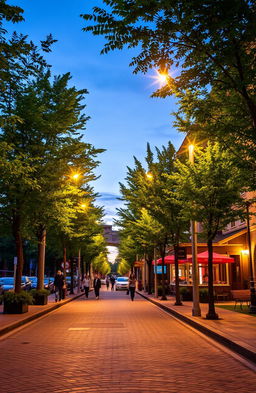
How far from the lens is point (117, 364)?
8133 millimetres

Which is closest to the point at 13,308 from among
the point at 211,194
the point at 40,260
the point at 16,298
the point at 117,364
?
the point at 16,298

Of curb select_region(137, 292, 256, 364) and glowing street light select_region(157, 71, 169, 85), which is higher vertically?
glowing street light select_region(157, 71, 169, 85)

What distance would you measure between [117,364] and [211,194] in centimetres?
984

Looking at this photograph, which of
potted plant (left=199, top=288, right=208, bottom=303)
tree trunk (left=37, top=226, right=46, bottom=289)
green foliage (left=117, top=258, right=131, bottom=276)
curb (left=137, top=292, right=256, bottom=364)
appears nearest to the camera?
curb (left=137, top=292, right=256, bottom=364)

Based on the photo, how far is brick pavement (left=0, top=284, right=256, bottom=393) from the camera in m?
6.51

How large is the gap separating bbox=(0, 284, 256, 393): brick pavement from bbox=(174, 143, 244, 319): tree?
498 cm

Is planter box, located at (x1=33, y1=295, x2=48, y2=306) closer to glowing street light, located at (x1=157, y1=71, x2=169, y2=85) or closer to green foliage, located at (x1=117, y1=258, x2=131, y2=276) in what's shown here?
glowing street light, located at (x1=157, y1=71, x2=169, y2=85)

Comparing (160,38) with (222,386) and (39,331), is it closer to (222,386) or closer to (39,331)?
(222,386)

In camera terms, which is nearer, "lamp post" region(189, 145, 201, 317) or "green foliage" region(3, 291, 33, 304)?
"lamp post" region(189, 145, 201, 317)

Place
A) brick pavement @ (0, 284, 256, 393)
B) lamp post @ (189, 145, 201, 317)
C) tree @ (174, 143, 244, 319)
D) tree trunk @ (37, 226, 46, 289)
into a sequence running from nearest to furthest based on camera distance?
brick pavement @ (0, 284, 256, 393), tree @ (174, 143, 244, 319), lamp post @ (189, 145, 201, 317), tree trunk @ (37, 226, 46, 289)

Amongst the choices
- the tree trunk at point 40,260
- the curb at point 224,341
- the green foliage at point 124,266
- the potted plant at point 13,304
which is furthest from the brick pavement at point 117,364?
the green foliage at point 124,266

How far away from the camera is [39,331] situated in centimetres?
1361

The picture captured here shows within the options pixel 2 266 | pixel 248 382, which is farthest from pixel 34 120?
pixel 2 266

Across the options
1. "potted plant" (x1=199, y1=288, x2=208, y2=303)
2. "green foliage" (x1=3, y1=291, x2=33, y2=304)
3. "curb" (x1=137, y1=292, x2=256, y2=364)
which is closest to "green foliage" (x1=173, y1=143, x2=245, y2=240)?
"curb" (x1=137, y1=292, x2=256, y2=364)
